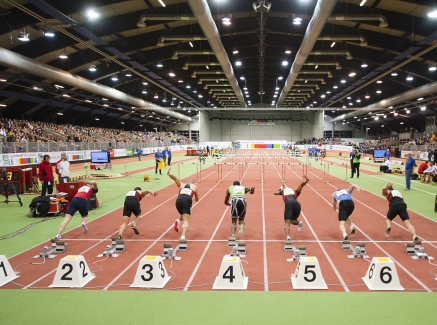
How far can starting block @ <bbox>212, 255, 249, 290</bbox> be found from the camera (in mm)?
6068

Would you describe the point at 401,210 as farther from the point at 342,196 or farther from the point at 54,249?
the point at 54,249

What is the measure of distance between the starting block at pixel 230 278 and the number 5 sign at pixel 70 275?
244 centimetres

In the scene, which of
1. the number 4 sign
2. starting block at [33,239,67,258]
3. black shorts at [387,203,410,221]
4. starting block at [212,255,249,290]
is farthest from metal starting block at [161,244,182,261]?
black shorts at [387,203,410,221]

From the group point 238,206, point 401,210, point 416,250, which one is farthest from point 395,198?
point 238,206

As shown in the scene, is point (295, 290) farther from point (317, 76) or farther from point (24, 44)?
point (317, 76)

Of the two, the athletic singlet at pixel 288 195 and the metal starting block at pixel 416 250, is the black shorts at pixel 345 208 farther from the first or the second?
the metal starting block at pixel 416 250

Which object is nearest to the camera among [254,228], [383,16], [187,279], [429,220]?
[187,279]

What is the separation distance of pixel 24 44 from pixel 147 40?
26.8 feet

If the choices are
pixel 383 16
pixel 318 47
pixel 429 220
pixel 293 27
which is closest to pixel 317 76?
pixel 318 47

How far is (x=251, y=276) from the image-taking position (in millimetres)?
6699

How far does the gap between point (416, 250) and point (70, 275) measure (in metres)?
7.36

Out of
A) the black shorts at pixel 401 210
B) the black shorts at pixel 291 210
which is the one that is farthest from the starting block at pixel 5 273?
the black shorts at pixel 401 210

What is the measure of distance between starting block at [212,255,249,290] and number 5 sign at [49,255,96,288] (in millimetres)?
2438

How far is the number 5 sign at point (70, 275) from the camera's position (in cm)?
623
